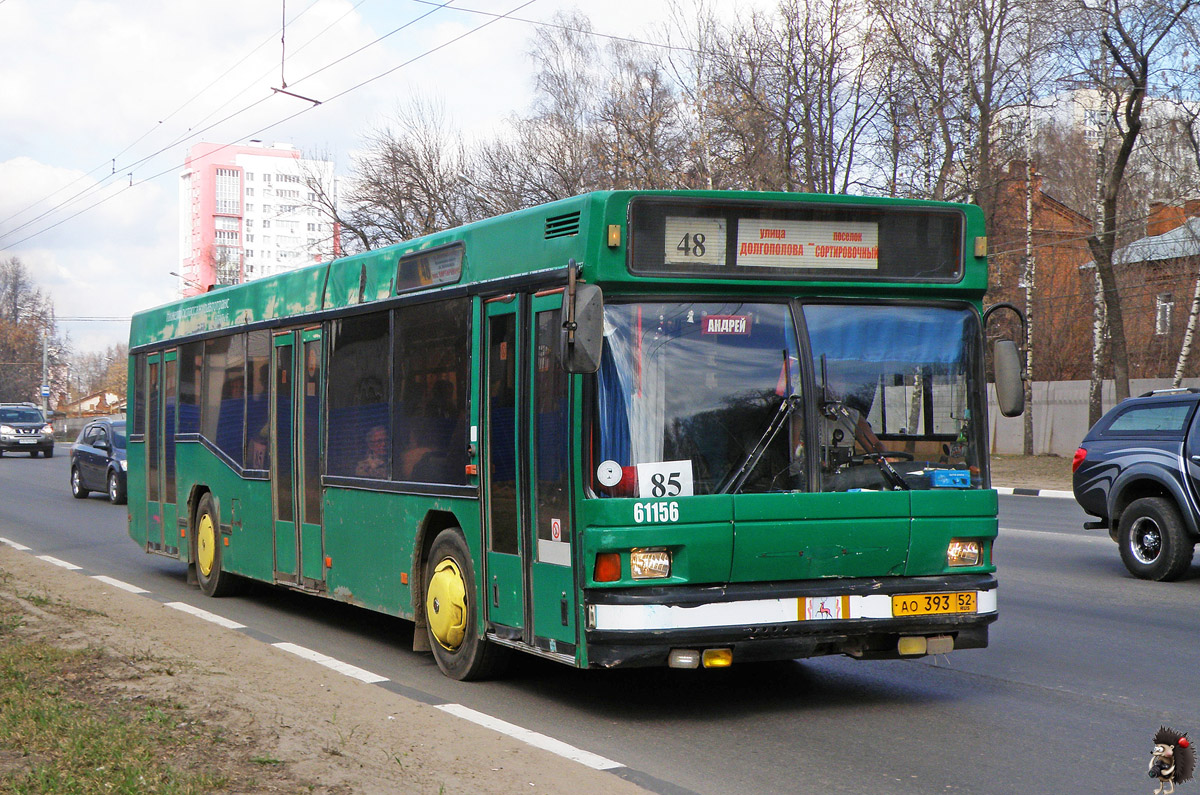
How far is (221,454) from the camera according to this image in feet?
39.5

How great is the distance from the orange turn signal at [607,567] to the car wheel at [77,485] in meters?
22.3

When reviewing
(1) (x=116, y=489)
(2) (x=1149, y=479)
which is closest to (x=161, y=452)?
(2) (x=1149, y=479)

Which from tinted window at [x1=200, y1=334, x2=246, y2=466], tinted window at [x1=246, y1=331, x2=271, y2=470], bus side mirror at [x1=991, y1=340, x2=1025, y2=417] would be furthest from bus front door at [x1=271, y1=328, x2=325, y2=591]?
bus side mirror at [x1=991, y1=340, x2=1025, y2=417]

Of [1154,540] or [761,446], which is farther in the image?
[1154,540]

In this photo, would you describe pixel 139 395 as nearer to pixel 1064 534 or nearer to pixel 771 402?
pixel 771 402

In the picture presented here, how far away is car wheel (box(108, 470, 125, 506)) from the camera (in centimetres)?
2495

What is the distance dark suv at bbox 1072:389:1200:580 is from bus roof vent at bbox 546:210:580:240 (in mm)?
8314

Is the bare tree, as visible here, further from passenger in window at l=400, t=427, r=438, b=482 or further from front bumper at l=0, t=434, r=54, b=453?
→ passenger in window at l=400, t=427, r=438, b=482

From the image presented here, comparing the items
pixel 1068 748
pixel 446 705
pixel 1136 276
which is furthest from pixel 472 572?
pixel 1136 276

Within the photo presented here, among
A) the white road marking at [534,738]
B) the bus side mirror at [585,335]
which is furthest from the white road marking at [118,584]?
the bus side mirror at [585,335]

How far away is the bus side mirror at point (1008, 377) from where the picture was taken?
729cm

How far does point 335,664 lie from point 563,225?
3.40 m

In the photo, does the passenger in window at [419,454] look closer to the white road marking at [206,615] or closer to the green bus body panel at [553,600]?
the green bus body panel at [553,600]

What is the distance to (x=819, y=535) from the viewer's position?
6.78 m
